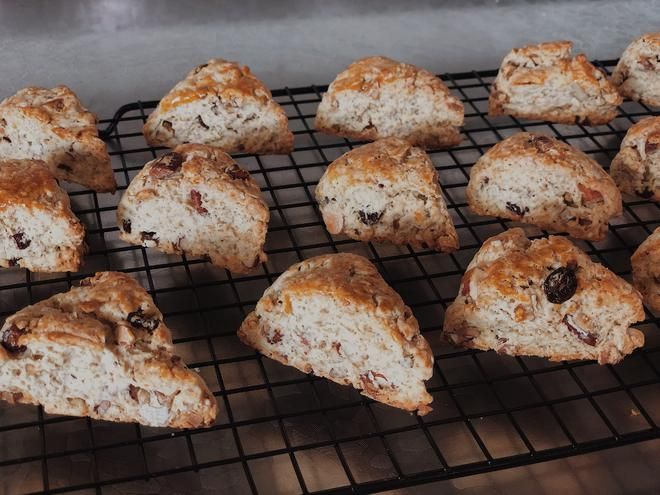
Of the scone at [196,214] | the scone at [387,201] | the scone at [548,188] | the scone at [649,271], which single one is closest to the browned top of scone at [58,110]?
the scone at [196,214]

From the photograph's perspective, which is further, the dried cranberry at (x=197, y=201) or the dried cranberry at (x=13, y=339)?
the dried cranberry at (x=197, y=201)

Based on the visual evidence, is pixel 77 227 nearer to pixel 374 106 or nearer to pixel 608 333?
pixel 374 106

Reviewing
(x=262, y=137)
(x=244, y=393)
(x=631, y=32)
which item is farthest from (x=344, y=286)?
(x=631, y=32)

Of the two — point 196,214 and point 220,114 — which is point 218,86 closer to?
point 220,114

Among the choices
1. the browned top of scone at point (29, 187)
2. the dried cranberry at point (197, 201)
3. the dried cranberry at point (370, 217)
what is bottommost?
the dried cranberry at point (370, 217)

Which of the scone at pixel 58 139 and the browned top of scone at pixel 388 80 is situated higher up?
the browned top of scone at pixel 388 80

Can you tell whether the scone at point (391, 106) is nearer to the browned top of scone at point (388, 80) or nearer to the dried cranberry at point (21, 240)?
the browned top of scone at point (388, 80)

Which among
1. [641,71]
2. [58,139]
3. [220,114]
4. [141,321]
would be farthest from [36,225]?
[641,71]

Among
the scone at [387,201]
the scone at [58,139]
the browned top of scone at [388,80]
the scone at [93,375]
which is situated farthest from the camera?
the browned top of scone at [388,80]

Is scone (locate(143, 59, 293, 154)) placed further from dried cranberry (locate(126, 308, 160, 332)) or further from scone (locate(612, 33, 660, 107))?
scone (locate(612, 33, 660, 107))
